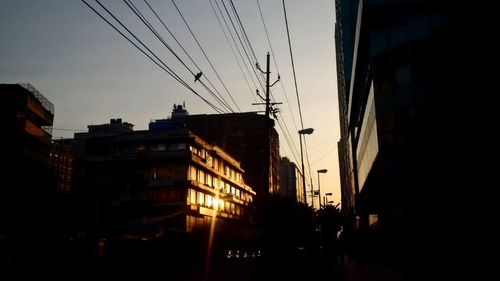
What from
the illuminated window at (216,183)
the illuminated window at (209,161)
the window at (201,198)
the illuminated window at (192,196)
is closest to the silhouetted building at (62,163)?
the illuminated window at (216,183)

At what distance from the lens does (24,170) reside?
48.2 metres

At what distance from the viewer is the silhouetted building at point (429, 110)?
27.0 meters

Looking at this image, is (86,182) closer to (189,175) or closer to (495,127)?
(189,175)

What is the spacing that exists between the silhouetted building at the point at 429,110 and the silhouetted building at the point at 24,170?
117 feet

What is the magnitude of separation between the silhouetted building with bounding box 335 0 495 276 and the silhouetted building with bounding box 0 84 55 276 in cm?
3556

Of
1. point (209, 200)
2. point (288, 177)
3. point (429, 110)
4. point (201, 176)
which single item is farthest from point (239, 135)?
point (288, 177)

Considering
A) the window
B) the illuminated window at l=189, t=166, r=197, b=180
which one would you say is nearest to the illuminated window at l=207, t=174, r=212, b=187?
the window

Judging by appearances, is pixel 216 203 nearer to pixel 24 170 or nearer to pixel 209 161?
pixel 209 161

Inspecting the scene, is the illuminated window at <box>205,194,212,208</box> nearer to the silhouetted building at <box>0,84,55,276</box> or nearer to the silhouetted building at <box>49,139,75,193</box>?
the silhouetted building at <box>0,84,55,276</box>

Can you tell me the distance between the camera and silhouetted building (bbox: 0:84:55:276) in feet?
148

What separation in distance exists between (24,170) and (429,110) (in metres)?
43.0

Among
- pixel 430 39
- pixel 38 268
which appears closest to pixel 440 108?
pixel 430 39

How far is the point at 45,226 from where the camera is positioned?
168 feet

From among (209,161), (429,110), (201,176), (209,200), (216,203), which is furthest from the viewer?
(216,203)
